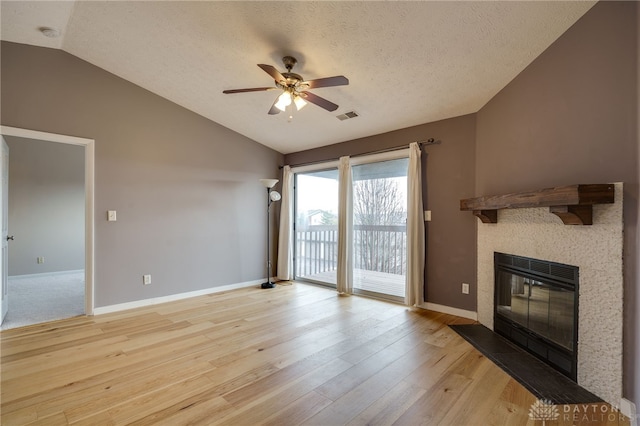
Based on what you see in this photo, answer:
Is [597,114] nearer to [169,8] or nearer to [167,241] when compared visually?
[169,8]

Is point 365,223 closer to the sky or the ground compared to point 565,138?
closer to the ground

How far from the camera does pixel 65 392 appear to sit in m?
1.98

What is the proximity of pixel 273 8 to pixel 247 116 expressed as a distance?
2113mm

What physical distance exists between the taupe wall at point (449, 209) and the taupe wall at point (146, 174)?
292cm

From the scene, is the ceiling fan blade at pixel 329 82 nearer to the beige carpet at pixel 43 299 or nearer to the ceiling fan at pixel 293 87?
the ceiling fan at pixel 293 87

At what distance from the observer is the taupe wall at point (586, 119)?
1.77 meters

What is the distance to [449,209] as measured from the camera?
364 cm

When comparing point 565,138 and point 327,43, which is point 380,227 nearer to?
point 565,138

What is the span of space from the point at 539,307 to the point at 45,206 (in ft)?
26.0

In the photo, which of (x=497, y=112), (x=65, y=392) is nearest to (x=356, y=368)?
(x=65, y=392)

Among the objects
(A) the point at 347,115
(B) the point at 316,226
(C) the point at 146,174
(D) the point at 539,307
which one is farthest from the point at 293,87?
(B) the point at 316,226

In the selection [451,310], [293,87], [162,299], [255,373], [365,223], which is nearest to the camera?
[255,373]

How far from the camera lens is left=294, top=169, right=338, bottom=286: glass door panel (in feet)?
16.6

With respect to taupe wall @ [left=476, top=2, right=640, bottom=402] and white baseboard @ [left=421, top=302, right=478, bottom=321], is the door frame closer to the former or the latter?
white baseboard @ [left=421, top=302, right=478, bottom=321]
